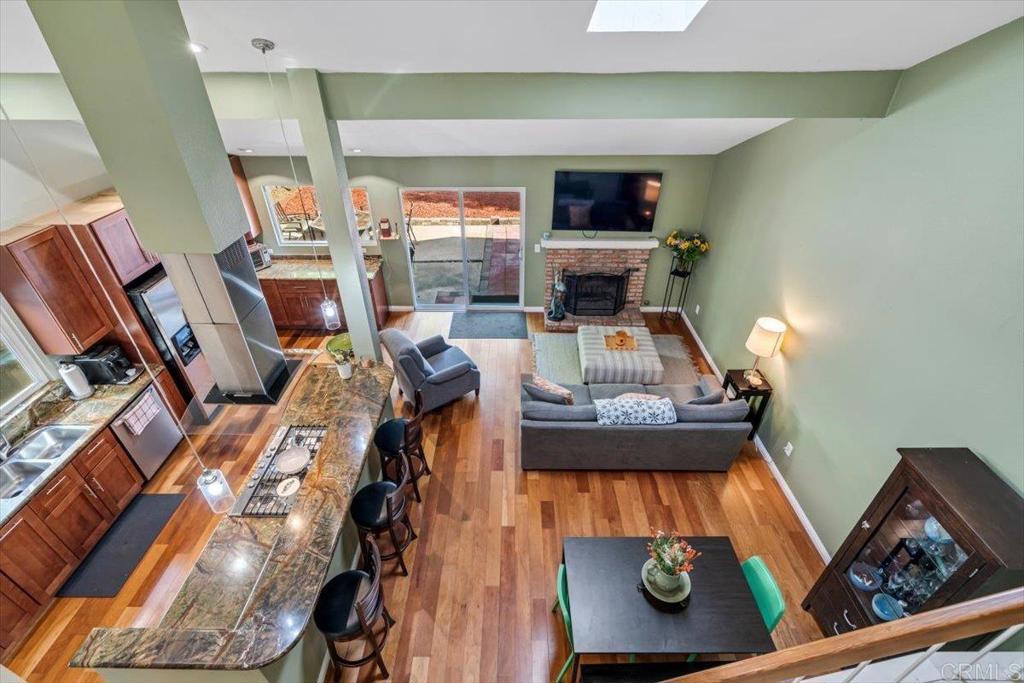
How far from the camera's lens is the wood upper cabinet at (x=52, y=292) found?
3094 mm

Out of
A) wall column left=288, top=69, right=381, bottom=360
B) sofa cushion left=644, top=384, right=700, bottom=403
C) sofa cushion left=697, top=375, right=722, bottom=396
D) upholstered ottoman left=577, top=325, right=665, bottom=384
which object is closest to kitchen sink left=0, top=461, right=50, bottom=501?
wall column left=288, top=69, right=381, bottom=360

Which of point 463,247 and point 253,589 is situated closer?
point 253,589

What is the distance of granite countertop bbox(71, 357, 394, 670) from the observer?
185 centimetres

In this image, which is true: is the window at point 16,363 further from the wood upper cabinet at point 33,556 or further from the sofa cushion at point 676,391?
the sofa cushion at point 676,391

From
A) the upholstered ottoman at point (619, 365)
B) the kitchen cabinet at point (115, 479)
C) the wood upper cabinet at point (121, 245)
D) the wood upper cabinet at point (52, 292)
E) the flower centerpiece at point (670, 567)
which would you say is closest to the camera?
the flower centerpiece at point (670, 567)

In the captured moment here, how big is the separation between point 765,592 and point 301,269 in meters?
6.39

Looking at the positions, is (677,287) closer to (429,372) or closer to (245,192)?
(429,372)

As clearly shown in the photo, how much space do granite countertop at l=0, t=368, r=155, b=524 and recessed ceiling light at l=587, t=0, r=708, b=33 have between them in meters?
4.54

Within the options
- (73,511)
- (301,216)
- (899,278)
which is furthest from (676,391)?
(301,216)

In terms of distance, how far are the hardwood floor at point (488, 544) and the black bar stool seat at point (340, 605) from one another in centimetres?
60

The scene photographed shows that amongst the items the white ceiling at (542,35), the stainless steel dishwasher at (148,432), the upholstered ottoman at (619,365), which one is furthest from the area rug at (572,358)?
the stainless steel dishwasher at (148,432)

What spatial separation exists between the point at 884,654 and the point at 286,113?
3.79 metres

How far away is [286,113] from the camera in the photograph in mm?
2846

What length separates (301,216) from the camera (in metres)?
6.46
